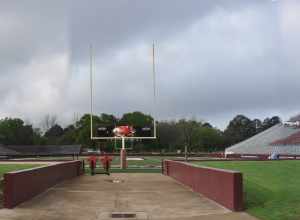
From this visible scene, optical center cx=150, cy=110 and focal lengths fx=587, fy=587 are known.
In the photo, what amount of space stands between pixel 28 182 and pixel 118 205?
296 cm

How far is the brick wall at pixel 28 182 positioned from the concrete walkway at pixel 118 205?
0.87ft

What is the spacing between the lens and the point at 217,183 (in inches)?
678

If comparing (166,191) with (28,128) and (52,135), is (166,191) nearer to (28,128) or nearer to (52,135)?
(28,128)

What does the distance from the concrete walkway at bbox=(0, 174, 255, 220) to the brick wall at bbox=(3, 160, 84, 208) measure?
265mm

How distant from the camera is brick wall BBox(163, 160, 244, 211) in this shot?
15055 mm

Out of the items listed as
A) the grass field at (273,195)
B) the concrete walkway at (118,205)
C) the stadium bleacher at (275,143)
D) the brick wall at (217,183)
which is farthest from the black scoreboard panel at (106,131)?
the stadium bleacher at (275,143)

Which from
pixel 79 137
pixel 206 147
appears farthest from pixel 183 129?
pixel 79 137

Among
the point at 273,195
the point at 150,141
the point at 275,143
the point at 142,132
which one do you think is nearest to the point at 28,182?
the point at 273,195

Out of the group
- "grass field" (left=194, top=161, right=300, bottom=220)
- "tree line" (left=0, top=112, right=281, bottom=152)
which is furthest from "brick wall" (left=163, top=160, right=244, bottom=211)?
"tree line" (left=0, top=112, right=281, bottom=152)

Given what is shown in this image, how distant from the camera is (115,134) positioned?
40.0 m

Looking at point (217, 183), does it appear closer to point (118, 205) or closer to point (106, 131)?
point (118, 205)

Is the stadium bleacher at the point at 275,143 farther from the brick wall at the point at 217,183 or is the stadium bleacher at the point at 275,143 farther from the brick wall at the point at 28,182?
the brick wall at the point at 28,182

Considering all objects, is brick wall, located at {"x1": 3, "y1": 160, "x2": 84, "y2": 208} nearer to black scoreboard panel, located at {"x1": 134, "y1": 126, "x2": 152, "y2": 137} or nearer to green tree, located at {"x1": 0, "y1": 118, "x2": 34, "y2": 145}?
black scoreboard panel, located at {"x1": 134, "y1": 126, "x2": 152, "y2": 137}

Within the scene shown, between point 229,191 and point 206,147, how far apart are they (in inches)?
4601
